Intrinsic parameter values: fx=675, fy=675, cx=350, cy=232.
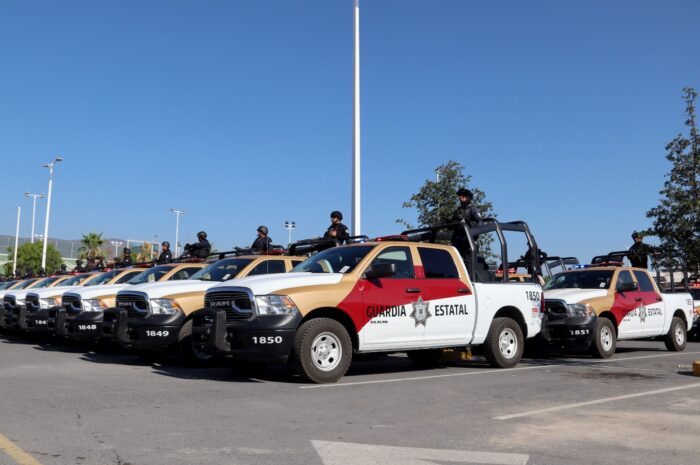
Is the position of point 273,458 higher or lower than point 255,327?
lower

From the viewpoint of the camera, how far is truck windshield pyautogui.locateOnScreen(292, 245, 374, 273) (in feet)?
30.4

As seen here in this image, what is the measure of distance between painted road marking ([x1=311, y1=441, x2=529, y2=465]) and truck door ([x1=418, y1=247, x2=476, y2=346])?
4550 millimetres

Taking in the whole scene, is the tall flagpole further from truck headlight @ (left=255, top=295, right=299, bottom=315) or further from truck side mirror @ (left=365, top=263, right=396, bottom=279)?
truck headlight @ (left=255, top=295, right=299, bottom=315)

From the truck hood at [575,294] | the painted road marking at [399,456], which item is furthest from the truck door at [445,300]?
the painted road marking at [399,456]

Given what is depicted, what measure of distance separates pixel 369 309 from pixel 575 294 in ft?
18.0

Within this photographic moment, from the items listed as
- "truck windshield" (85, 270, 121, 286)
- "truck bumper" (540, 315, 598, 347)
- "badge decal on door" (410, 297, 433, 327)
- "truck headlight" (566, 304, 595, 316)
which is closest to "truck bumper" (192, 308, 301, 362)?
"badge decal on door" (410, 297, 433, 327)

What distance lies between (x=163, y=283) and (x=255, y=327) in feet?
11.1

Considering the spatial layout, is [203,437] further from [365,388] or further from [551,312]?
[551,312]

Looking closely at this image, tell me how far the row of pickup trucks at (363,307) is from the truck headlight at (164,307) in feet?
0.05

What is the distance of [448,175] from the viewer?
78.5 ft

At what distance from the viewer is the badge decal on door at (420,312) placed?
30.8ft

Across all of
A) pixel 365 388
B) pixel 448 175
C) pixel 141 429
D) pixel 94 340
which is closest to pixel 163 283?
pixel 94 340

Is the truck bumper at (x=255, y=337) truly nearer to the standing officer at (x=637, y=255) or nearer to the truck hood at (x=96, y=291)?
the truck hood at (x=96, y=291)

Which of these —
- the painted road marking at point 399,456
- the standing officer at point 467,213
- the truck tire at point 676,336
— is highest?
the standing officer at point 467,213
